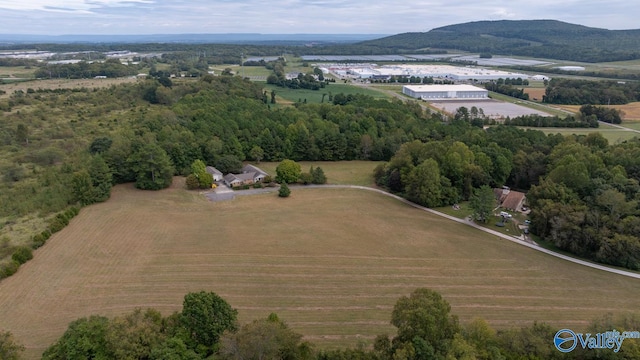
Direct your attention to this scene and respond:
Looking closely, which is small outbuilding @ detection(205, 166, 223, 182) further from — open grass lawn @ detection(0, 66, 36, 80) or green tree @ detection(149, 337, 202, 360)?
open grass lawn @ detection(0, 66, 36, 80)

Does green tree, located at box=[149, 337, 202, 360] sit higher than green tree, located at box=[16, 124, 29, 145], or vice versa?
green tree, located at box=[16, 124, 29, 145]

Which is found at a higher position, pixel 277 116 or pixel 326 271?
pixel 277 116

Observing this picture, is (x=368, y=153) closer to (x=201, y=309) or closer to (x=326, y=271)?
(x=326, y=271)

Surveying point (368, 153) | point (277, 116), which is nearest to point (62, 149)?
point (277, 116)

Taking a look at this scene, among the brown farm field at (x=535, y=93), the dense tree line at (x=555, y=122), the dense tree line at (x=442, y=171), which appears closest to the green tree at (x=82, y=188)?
the dense tree line at (x=442, y=171)

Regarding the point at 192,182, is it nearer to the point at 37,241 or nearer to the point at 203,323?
the point at 37,241

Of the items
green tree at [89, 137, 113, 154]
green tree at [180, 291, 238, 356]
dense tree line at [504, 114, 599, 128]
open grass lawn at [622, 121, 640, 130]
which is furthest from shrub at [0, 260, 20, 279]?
open grass lawn at [622, 121, 640, 130]

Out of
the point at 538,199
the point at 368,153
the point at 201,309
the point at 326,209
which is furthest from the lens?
the point at 368,153

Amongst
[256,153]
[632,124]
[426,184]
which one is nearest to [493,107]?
[632,124]
